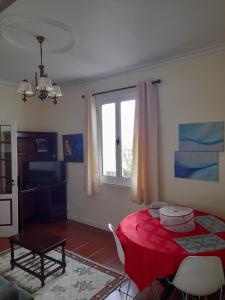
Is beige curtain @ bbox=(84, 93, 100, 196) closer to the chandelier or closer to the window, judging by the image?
the window

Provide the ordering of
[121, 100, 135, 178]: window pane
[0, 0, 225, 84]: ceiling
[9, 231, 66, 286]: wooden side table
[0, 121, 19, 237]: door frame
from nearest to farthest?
[0, 0, 225, 84]: ceiling < [9, 231, 66, 286]: wooden side table < [121, 100, 135, 178]: window pane < [0, 121, 19, 237]: door frame

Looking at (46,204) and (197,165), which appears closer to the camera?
(197,165)

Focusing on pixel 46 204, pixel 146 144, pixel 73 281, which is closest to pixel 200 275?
pixel 73 281

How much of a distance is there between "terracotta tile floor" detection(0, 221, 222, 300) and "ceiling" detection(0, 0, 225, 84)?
2346 millimetres

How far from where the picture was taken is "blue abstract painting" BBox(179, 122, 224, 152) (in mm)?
2803

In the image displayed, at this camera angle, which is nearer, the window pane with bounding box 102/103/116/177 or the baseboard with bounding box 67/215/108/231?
the window pane with bounding box 102/103/116/177

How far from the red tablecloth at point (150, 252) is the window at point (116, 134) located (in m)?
1.61

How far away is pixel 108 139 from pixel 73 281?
221 cm

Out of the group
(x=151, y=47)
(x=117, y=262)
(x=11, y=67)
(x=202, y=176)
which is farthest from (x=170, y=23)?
(x=117, y=262)

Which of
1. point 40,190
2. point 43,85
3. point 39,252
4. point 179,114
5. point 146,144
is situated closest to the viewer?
point 43,85

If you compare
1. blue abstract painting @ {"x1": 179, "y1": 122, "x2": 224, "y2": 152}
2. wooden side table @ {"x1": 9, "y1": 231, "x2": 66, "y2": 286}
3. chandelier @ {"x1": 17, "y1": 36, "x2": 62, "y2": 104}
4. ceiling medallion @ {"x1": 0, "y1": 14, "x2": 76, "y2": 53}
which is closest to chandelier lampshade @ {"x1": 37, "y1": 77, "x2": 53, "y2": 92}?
chandelier @ {"x1": 17, "y1": 36, "x2": 62, "y2": 104}

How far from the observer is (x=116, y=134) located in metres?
3.86

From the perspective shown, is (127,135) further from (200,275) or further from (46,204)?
(200,275)

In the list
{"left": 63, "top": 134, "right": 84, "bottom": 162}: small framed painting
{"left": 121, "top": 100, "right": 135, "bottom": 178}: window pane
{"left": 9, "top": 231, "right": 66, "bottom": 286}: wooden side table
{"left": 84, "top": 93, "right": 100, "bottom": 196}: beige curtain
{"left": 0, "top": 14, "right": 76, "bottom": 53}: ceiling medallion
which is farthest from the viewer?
{"left": 63, "top": 134, "right": 84, "bottom": 162}: small framed painting
